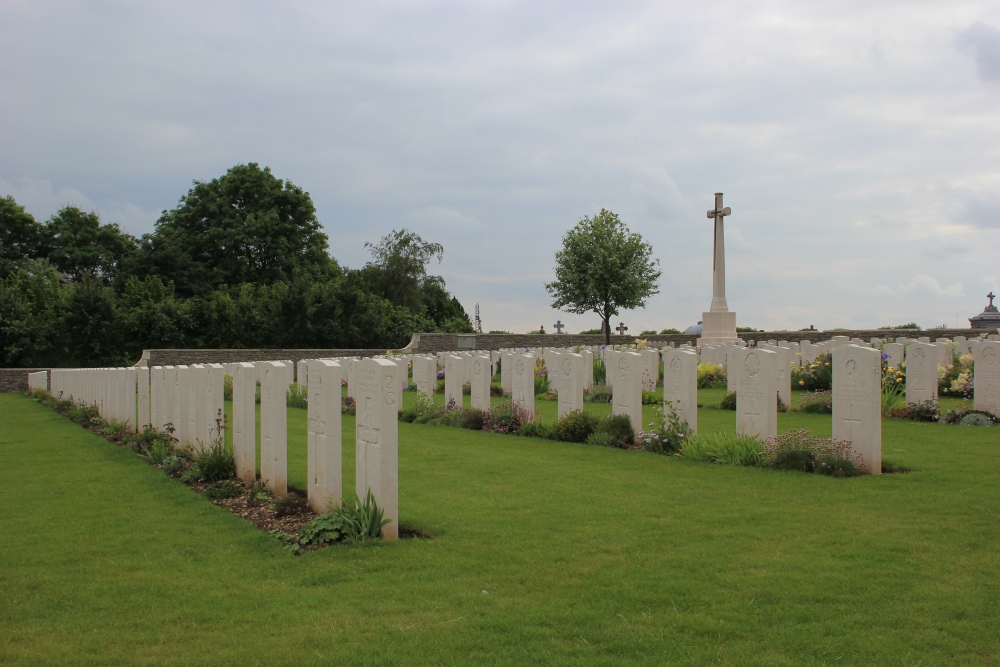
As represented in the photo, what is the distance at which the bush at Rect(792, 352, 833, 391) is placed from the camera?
55.5ft

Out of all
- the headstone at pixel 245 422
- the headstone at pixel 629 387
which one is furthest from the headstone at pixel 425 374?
the headstone at pixel 245 422

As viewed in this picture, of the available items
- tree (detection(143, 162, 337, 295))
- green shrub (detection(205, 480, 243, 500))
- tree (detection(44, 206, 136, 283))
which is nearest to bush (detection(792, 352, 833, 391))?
green shrub (detection(205, 480, 243, 500))

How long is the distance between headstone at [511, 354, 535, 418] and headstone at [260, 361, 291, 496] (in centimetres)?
543

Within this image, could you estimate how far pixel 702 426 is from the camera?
479 inches

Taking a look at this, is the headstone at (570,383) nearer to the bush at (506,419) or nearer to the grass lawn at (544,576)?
the bush at (506,419)

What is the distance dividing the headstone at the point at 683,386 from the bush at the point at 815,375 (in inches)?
314

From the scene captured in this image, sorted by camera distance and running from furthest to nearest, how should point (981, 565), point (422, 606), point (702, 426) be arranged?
point (702, 426)
point (981, 565)
point (422, 606)

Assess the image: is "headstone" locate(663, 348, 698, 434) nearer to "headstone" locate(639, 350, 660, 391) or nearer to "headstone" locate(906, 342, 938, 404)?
"headstone" locate(906, 342, 938, 404)

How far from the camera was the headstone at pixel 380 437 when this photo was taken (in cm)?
566

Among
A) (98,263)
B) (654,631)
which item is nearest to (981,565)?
(654,631)

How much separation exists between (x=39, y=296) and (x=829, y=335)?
32.3m

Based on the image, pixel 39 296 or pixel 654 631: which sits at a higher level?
pixel 39 296

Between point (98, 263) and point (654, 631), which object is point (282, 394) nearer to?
point (654, 631)

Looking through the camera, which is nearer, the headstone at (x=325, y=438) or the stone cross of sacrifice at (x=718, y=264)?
the headstone at (x=325, y=438)
